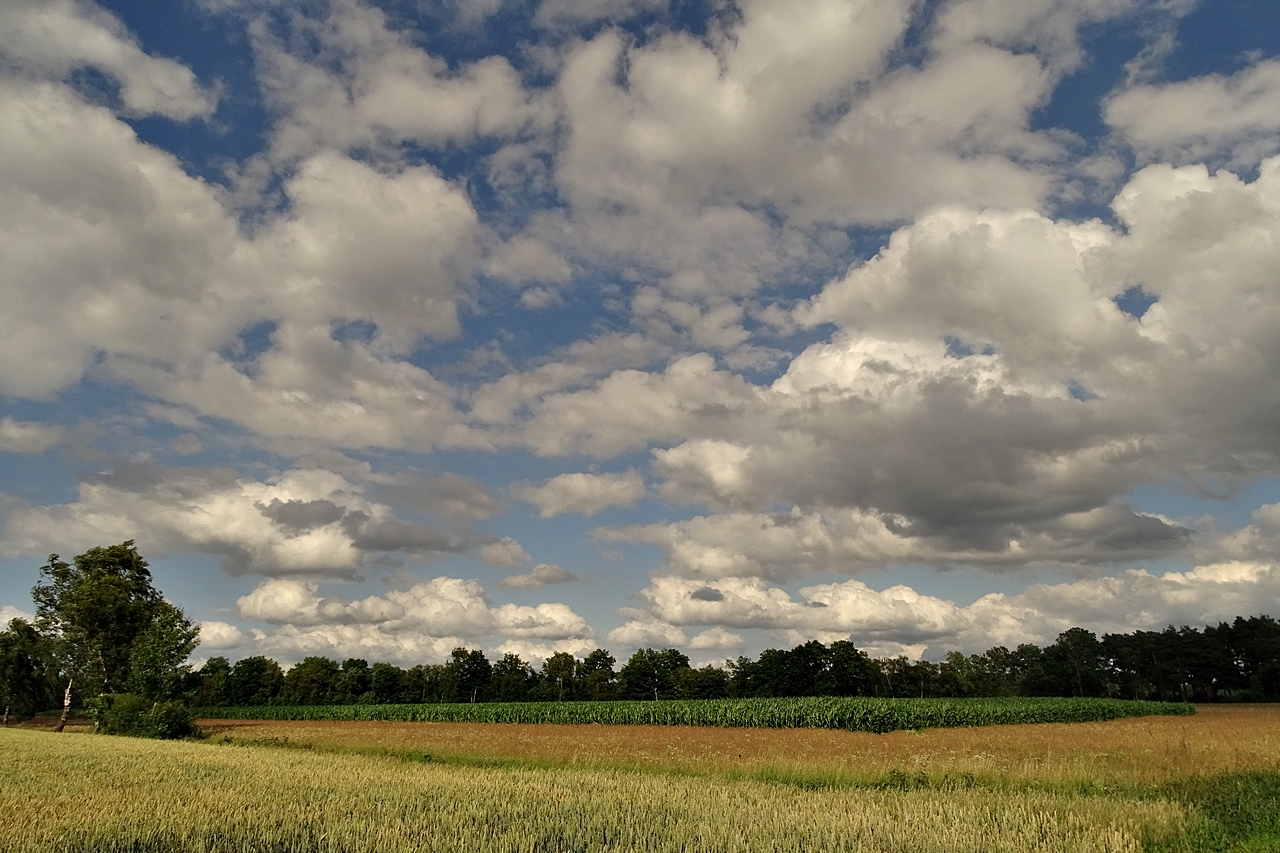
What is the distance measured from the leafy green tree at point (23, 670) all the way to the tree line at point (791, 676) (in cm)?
4699

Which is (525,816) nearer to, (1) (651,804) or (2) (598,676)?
(1) (651,804)

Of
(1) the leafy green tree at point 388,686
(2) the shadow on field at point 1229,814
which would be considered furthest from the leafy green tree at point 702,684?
(2) the shadow on field at point 1229,814

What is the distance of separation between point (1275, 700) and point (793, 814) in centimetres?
14806

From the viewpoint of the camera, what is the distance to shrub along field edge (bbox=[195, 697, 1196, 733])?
2289 inches

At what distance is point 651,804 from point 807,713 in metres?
51.0

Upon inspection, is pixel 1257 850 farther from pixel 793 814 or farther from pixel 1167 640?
pixel 1167 640

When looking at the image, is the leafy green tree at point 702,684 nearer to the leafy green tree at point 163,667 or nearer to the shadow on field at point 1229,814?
the leafy green tree at point 163,667

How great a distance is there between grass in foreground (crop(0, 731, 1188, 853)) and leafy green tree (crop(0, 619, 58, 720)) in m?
83.8

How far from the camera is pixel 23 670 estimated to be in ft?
274

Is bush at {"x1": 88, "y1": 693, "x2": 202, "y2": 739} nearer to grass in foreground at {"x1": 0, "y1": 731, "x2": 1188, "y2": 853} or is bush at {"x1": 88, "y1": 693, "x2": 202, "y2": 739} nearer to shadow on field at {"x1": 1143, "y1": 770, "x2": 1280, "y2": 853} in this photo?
grass in foreground at {"x1": 0, "y1": 731, "x2": 1188, "y2": 853}

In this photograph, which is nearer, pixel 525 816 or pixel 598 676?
pixel 525 816

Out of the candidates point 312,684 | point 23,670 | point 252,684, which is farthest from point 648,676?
point 23,670

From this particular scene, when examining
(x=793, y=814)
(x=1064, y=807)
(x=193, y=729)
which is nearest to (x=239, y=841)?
(x=793, y=814)

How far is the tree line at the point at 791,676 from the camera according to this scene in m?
127
